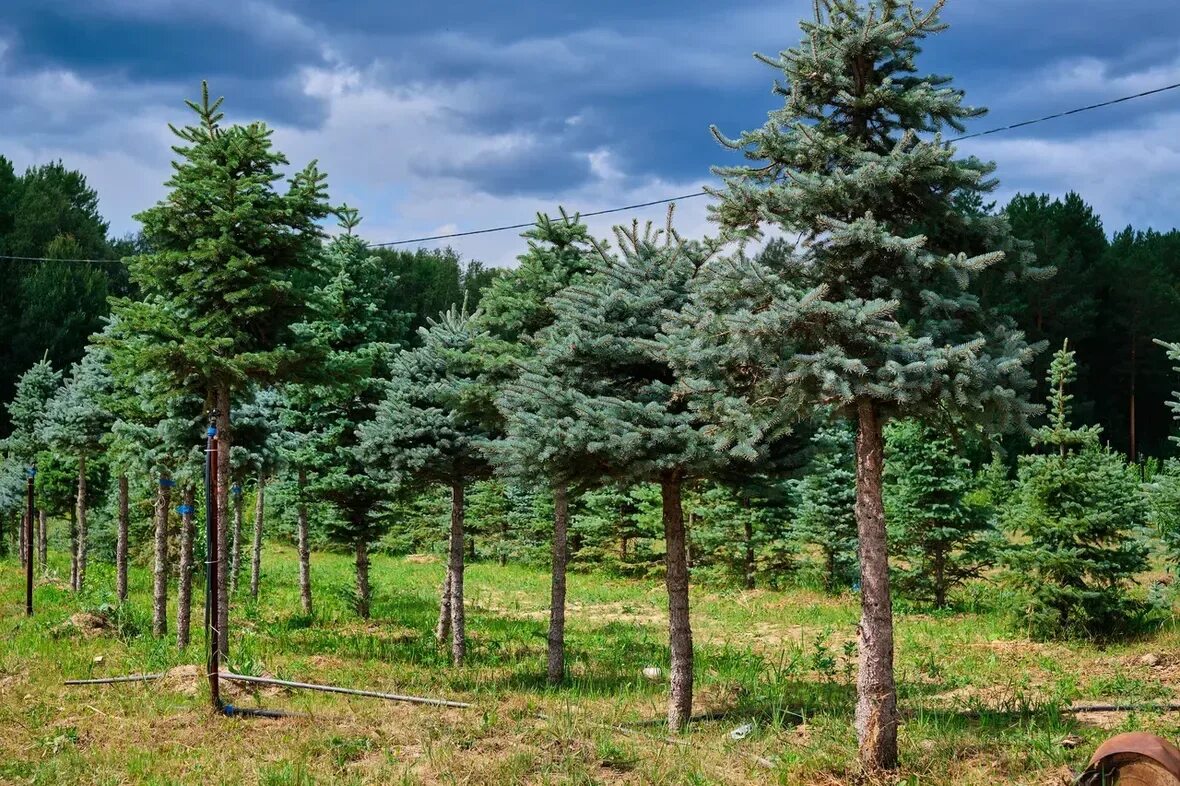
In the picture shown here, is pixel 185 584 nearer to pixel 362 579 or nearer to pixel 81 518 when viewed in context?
pixel 362 579

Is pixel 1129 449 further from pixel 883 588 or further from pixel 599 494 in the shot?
pixel 883 588

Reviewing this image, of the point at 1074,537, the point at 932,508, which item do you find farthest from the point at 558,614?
the point at 932,508

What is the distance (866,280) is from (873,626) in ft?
10.2

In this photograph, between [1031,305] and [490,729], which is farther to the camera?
[1031,305]

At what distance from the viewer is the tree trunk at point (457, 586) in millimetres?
15766

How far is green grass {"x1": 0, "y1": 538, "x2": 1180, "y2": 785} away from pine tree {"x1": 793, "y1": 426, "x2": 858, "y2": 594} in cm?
194

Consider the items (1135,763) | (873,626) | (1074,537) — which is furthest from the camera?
(1074,537)

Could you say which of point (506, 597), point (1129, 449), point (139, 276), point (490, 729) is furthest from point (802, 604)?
point (1129, 449)

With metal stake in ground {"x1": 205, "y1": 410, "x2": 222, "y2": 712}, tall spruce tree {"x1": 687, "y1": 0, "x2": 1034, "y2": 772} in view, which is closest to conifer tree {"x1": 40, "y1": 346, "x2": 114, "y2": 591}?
metal stake in ground {"x1": 205, "y1": 410, "x2": 222, "y2": 712}

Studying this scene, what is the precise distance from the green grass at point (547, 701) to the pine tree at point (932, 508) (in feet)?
3.96

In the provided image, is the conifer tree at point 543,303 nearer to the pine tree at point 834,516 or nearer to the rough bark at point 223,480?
the rough bark at point 223,480

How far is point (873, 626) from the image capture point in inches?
321

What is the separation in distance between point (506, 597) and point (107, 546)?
17.1 meters

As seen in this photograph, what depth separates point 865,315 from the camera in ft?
24.2
